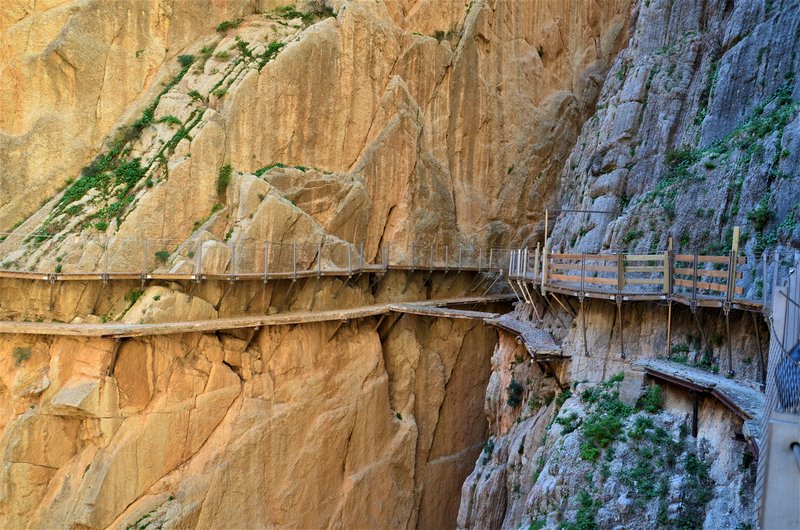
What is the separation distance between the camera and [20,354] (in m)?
21.2

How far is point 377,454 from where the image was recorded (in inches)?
1122

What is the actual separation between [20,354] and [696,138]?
25.3 m

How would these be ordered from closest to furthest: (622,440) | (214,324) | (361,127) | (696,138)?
(622,440) < (214,324) < (696,138) < (361,127)

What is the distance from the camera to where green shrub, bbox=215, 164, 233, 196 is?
2623 centimetres

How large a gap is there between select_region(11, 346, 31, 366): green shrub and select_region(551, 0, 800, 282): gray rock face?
20165 millimetres

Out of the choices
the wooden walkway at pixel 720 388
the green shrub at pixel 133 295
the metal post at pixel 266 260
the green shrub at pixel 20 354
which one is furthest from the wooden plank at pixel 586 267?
the green shrub at pixel 20 354

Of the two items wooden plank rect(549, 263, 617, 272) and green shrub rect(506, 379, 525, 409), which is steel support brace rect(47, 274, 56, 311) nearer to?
green shrub rect(506, 379, 525, 409)

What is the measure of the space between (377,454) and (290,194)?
12069 mm

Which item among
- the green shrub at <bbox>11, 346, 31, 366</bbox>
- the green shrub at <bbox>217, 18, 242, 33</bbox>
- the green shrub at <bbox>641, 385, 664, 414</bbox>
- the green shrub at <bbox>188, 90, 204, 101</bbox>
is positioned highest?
the green shrub at <bbox>217, 18, 242, 33</bbox>

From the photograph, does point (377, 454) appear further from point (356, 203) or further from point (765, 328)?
point (765, 328)

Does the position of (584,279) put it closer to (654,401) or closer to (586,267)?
(586,267)

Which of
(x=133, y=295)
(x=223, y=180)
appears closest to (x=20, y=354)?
(x=133, y=295)

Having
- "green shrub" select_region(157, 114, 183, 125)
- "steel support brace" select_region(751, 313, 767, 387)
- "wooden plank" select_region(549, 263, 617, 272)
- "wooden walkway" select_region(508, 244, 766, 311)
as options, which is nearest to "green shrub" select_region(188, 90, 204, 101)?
"green shrub" select_region(157, 114, 183, 125)

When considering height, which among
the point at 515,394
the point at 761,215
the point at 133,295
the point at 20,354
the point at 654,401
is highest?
the point at 761,215
